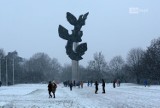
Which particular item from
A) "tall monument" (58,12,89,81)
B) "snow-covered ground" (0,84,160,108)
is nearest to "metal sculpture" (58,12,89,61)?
"tall monument" (58,12,89,81)

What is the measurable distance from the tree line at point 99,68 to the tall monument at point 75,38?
40.2ft

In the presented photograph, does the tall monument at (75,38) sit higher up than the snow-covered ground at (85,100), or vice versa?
the tall monument at (75,38)

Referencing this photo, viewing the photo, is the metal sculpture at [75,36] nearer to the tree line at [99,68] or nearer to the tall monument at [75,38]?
the tall monument at [75,38]

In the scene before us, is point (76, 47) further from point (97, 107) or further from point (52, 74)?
point (52, 74)

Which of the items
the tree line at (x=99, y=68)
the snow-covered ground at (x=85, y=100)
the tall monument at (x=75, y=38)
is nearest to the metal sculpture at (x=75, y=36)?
the tall monument at (x=75, y=38)

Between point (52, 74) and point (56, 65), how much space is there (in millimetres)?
10671

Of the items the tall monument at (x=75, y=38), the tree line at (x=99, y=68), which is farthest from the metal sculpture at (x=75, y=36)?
the tree line at (x=99, y=68)

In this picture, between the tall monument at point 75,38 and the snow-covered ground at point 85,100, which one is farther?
the tall monument at point 75,38

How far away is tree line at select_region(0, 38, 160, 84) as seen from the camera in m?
76.9

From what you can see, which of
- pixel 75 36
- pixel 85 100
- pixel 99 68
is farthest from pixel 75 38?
pixel 85 100

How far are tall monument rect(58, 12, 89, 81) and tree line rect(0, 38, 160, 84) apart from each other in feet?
40.2

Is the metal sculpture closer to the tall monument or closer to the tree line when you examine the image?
the tall monument

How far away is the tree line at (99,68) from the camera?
76938mm

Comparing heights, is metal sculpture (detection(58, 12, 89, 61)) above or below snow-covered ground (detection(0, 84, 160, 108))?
above
